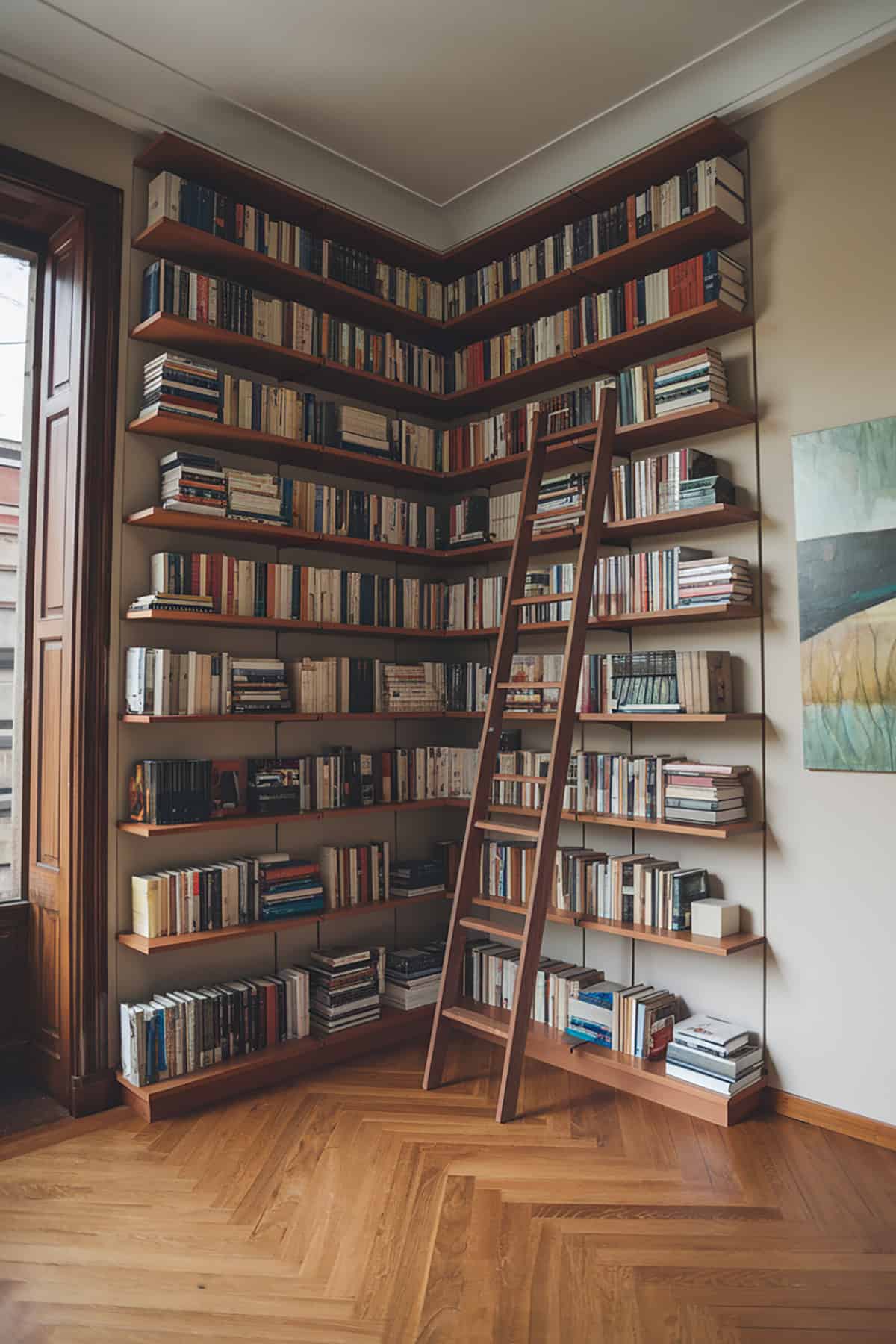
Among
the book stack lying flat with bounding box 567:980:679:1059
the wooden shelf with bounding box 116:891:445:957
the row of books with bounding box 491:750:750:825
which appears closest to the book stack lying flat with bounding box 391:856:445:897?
the wooden shelf with bounding box 116:891:445:957

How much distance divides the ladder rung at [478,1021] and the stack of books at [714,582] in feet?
5.12

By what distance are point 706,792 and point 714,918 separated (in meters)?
0.43

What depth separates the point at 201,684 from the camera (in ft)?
10.4

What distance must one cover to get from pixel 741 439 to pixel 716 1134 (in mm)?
2287

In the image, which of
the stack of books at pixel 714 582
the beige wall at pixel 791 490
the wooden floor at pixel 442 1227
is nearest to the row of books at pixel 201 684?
the wooden floor at pixel 442 1227

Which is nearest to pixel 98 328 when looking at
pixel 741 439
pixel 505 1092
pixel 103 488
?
pixel 103 488

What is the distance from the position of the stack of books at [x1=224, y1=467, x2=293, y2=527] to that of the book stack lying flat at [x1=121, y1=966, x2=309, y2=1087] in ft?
5.56

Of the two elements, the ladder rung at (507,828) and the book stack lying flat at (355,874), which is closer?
the ladder rung at (507,828)

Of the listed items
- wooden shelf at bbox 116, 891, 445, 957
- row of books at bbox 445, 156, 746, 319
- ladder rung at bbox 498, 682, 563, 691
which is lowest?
wooden shelf at bbox 116, 891, 445, 957

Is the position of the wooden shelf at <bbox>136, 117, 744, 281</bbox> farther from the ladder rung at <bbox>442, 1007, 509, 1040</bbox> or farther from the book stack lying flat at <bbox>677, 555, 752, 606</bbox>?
the ladder rung at <bbox>442, 1007, 509, 1040</bbox>

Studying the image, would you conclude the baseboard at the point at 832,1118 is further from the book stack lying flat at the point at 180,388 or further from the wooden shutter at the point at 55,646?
the book stack lying flat at the point at 180,388

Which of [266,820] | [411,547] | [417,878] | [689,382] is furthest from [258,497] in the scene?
[417,878]

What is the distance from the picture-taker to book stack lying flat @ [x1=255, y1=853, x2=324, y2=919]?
3338mm

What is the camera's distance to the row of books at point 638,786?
301 centimetres
